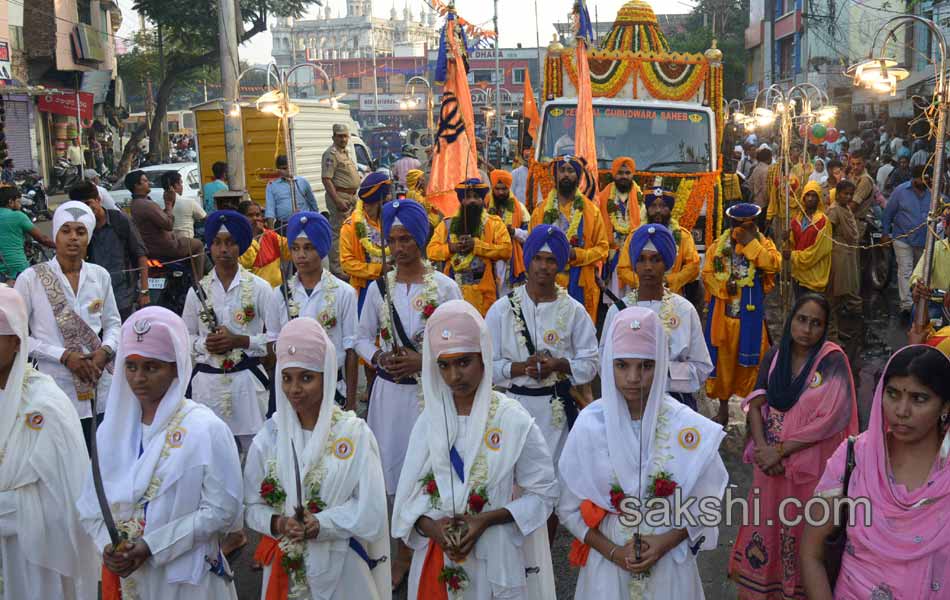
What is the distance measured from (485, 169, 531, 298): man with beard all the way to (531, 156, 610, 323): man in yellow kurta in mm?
326

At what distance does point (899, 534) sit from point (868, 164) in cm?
1922

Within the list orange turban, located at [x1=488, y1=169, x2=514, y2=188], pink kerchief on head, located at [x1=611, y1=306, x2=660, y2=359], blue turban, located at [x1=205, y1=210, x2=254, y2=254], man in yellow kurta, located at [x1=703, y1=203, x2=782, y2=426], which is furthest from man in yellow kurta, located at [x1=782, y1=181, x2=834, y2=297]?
pink kerchief on head, located at [x1=611, y1=306, x2=660, y2=359]

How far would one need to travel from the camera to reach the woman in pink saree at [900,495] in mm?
3016

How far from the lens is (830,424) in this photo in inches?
173

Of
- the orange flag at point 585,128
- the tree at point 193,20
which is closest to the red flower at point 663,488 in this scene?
the orange flag at point 585,128

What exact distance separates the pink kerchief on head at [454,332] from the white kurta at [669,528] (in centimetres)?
53

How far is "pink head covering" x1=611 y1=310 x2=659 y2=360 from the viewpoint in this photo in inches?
142

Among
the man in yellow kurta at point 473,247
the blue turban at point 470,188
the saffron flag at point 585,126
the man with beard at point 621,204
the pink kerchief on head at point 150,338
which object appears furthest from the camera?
the saffron flag at point 585,126

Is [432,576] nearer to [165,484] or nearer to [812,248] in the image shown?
[165,484]

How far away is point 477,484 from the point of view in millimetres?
3611

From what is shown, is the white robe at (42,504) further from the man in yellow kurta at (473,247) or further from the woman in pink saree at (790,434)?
the man in yellow kurta at (473,247)

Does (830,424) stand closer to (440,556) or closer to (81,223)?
(440,556)

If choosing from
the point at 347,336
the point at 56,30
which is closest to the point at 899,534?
the point at 347,336

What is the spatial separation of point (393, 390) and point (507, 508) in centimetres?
188
